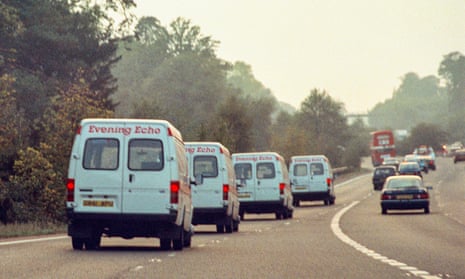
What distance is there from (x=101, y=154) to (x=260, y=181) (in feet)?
66.7

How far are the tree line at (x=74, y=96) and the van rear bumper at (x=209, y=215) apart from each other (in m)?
7.20

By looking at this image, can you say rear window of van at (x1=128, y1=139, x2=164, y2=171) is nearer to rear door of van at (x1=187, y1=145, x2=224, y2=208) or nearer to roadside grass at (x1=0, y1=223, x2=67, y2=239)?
roadside grass at (x1=0, y1=223, x2=67, y2=239)

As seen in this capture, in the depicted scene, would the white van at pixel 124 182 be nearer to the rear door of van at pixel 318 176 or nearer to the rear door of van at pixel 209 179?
the rear door of van at pixel 209 179

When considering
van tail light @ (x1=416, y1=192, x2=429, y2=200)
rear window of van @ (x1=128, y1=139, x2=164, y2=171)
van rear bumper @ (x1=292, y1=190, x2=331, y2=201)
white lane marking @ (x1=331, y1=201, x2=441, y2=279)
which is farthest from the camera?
van rear bumper @ (x1=292, y1=190, x2=331, y2=201)

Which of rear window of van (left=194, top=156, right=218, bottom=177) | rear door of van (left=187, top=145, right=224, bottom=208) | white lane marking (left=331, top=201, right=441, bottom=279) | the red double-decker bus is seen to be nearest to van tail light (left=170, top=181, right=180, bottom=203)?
white lane marking (left=331, top=201, right=441, bottom=279)

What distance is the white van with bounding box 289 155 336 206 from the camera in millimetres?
54125

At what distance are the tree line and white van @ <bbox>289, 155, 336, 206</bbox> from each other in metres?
9.55

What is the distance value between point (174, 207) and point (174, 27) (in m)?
144

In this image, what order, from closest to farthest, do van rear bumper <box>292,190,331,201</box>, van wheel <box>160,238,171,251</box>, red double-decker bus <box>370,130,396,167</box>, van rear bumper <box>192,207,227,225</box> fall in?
van wheel <box>160,238,171,251</box> → van rear bumper <box>192,207,227,225</box> → van rear bumper <box>292,190,331,201</box> → red double-decker bus <box>370,130,396,167</box>

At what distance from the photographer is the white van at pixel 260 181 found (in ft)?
135

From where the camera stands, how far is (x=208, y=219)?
99.0ft

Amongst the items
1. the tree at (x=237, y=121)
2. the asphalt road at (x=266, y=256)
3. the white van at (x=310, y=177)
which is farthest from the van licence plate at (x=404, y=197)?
the tree at (x=237, y=121)

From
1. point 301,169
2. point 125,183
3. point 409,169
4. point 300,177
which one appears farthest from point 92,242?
point 409,169

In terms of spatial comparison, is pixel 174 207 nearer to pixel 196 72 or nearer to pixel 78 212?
pixel 78 212
